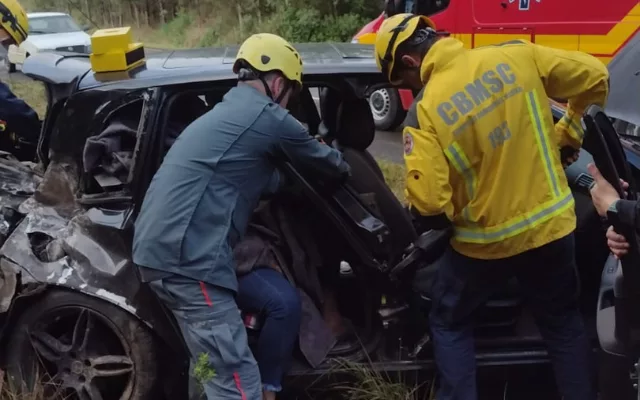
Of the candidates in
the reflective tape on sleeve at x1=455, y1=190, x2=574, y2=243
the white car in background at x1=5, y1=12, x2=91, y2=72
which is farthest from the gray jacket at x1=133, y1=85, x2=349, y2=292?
the white car in background at x1=5, y1=12, x2=91, y2=72

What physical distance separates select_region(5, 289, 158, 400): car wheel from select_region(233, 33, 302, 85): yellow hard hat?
43.8 inches

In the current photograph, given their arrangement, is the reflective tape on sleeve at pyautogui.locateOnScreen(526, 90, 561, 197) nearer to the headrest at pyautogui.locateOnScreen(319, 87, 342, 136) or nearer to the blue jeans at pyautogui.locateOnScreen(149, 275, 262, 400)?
the headrest at pyautogui.locateOnScreen(319, 87, 342, 136)

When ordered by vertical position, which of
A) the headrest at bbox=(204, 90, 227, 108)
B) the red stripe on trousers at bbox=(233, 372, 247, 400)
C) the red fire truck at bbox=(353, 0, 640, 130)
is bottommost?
the red stripe on trousers at bbox=(233, 372, 247, 400)

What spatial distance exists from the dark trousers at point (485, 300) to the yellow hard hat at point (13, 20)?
2909mm

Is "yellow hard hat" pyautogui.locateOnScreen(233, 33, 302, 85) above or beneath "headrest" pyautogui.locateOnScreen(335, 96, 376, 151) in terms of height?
above

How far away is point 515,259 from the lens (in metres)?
2.89

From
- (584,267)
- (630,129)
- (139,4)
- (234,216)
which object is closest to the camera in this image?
(234,216)

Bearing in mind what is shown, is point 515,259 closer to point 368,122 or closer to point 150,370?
point 368,122

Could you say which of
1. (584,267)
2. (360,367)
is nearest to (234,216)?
(360,367)

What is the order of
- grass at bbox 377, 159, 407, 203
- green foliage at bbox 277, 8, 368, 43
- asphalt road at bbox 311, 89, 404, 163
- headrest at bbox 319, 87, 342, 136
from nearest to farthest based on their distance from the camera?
Result: headrest at bbox 319, 87, 342, 136
grass at bbox 377, 159, 407, 203
asphalt road at bbox 311, 89, 404, 163
green foliage at bbox 277, 8, 368, 43

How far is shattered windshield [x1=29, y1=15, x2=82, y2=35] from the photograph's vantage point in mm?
17000

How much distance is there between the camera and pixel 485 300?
9.89 feet

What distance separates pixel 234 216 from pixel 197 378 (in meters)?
0.64

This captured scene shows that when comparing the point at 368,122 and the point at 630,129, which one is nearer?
the point at 630,129
